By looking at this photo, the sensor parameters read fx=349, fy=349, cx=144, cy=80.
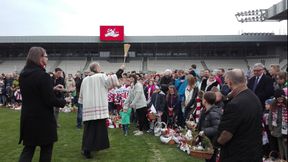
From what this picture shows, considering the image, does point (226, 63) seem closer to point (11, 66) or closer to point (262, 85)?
point (11, 66)

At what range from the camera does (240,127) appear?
380cm

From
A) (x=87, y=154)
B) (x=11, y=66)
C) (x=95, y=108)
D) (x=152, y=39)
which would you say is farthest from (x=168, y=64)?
(x=95, y=108)

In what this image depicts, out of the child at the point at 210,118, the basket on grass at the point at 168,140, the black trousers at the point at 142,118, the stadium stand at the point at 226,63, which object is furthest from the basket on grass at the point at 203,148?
the stadium stand at the point at 226,63

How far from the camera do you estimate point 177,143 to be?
9.20 metres

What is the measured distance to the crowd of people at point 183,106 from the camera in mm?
3865

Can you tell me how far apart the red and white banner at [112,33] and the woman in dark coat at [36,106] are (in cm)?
3725

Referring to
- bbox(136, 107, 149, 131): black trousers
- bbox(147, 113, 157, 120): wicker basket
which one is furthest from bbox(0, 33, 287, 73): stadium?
bbox(147, 113, 157, 120): wicker basket

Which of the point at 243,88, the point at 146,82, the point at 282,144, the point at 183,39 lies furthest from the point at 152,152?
Answer: the point at 183,39

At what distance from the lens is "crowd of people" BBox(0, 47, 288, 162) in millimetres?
3865

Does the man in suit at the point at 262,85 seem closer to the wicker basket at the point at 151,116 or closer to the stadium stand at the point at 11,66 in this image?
the wicker basket at the point at 151,116

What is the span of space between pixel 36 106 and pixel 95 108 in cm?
233

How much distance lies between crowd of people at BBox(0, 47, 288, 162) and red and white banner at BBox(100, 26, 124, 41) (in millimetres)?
28737

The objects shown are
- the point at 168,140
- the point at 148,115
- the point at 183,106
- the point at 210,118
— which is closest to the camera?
the point at 210,118

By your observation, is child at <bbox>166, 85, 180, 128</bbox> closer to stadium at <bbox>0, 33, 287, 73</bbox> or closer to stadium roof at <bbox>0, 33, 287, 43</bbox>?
stadium at <bbox>0, 33, 287, 73</bbox>
